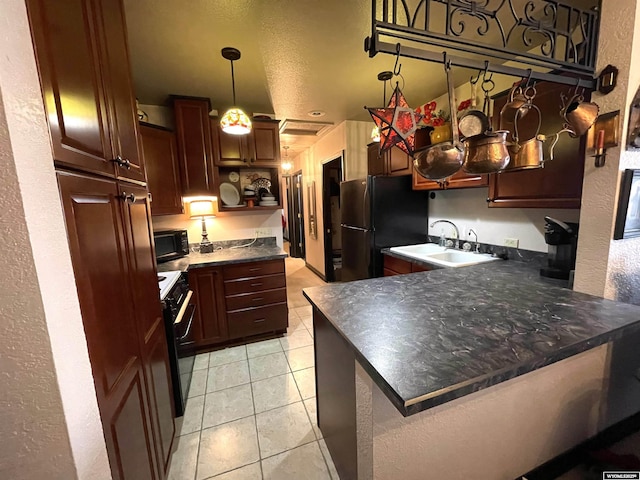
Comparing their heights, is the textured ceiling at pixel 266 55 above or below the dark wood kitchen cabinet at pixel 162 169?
above

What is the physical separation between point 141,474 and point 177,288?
43.6 inches

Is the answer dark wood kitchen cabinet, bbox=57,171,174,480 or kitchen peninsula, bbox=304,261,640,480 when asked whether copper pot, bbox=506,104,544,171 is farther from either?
dark wood kitchen cabinet, bbox=57,171,174,480

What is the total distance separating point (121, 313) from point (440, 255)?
8.65 ft

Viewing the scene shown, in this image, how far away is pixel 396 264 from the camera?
285 cm

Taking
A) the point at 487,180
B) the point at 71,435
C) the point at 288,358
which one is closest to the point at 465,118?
the point at 487,180

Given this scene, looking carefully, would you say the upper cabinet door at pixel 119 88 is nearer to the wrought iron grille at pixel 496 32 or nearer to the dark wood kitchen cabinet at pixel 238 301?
the wrought iron grille at pixel 496 32

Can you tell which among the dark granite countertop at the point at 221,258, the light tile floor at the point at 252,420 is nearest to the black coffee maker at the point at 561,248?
the light tile floor at the point at 252,420

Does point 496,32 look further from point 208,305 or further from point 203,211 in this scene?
point 208,305

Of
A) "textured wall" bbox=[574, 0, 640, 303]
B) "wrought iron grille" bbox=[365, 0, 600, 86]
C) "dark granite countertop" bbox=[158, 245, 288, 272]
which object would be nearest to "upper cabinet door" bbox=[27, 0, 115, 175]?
"wrought iron grille" bbox=[365, 0, 600, 86]

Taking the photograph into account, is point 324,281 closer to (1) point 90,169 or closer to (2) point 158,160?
(2) point 158,160

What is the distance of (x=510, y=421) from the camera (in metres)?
1.12

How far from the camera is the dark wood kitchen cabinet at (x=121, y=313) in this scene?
729 mm

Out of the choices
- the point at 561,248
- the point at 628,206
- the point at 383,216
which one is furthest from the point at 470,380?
the point at 383,216

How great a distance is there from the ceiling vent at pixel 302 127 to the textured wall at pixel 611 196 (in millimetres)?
2977
